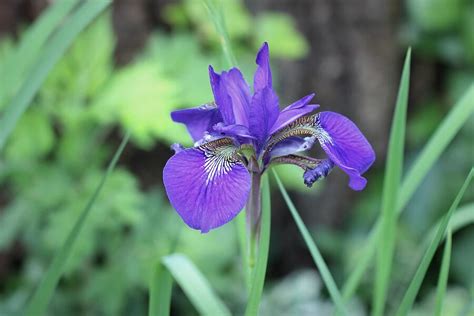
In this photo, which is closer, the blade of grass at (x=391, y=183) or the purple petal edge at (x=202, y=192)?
the purple petal edge at (x=202, y=192)

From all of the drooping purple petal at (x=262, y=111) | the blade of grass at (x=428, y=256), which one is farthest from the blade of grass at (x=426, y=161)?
the drooping purple petal at (x=262, y=111)

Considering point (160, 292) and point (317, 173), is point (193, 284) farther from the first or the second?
point (317, 173)

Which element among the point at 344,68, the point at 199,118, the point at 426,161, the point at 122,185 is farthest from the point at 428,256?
the point at 344,68

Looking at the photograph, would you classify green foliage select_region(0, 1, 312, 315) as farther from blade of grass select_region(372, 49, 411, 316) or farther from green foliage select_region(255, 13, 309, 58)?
blade of grass select_region(372, 49, 411, 316)

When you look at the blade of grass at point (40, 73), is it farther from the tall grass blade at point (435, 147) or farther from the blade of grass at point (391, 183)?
the tall grass blade at point (435, 147)

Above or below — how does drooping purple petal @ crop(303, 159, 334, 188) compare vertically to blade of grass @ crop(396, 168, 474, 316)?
above

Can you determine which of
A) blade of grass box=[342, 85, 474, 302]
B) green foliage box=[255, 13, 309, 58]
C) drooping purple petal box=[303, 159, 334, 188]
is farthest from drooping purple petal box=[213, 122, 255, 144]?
green foliage box=[255, 13, 309, 58]
